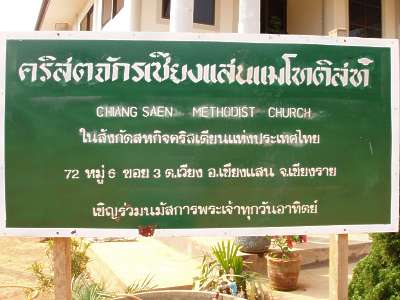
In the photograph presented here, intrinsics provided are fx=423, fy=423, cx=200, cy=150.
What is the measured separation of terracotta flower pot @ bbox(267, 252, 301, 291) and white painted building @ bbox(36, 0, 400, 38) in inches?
137

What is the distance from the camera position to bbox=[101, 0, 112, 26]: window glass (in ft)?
37.5

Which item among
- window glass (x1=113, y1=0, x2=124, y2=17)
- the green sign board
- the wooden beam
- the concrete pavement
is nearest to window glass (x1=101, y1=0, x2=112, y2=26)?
window glass (x1=113, y1=0, x2=124, y2=17)

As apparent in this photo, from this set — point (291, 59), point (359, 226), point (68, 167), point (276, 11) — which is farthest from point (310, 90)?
point (276, 11)

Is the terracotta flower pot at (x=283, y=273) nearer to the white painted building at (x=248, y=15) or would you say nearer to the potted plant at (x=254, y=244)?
the potted plant at (x=254, y=244)

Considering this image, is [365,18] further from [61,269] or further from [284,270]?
[61,269]

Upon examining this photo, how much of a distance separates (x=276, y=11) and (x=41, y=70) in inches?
428

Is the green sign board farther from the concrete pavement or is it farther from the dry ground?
the dry ground

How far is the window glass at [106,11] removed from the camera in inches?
450

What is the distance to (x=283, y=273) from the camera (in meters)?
4.88

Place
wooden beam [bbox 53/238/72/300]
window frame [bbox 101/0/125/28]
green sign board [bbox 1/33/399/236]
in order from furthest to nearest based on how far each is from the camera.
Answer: window frame [bbox 101/0/125/28] < wooden beam [bbox 53/238/72/300] < green sign board [bbox 1/33/399/236]

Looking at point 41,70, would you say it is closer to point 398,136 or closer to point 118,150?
point 118,150

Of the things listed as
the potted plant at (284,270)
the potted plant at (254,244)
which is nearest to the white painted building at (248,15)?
the potted plant at (254,244)

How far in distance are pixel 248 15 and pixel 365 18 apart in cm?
598

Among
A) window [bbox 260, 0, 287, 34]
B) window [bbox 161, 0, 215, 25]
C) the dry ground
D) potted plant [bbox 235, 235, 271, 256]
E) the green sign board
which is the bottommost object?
the dry ground
